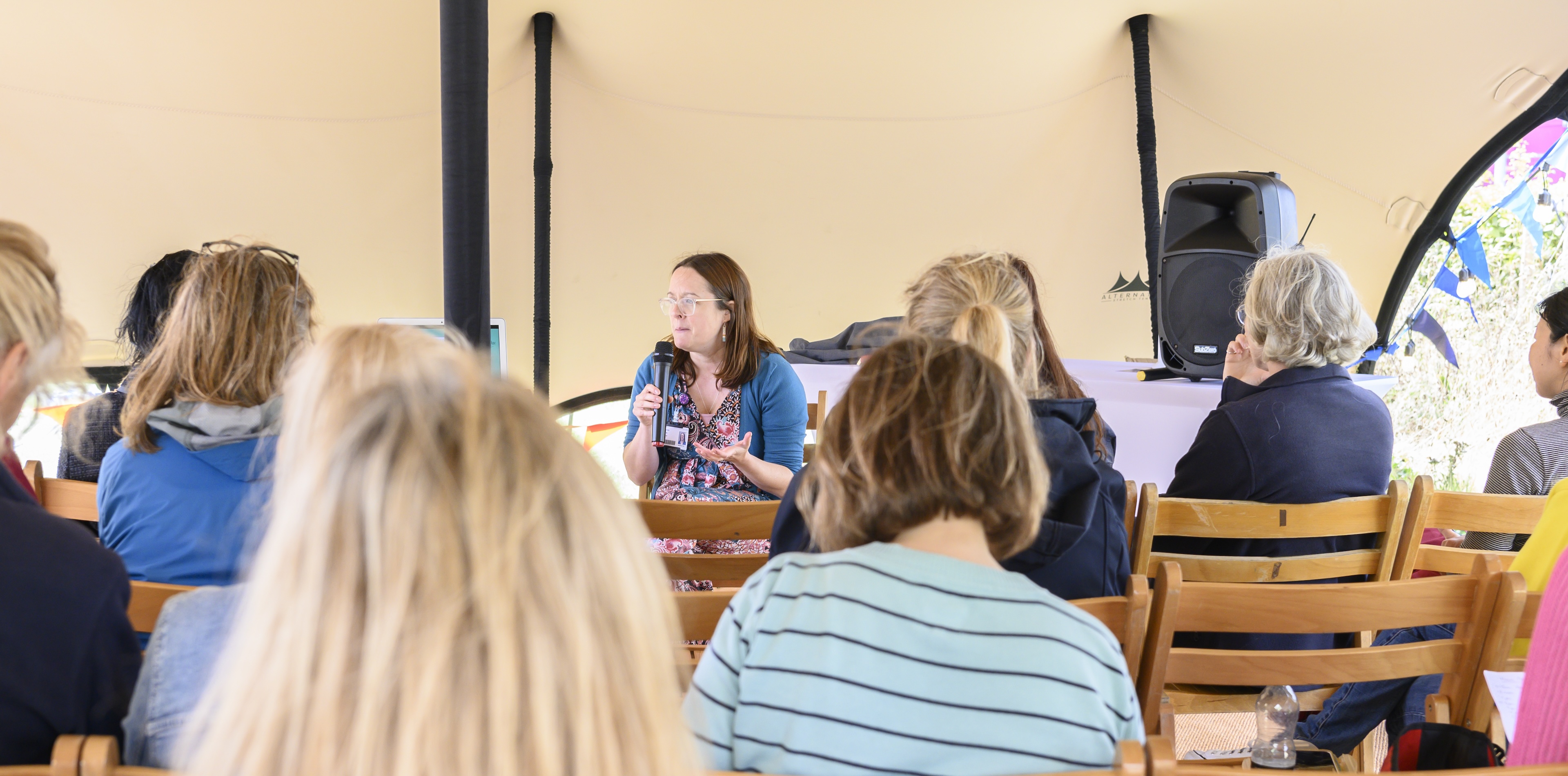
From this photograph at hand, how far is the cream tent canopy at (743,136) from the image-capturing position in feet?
18.4

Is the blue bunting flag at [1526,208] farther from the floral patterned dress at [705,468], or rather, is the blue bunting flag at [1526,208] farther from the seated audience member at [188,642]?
the seated audience member at [188,642]

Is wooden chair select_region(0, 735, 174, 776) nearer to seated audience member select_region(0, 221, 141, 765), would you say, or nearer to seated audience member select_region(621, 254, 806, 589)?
seated audience member select_region(0, 221, 141, 765)

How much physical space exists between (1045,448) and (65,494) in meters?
1.82

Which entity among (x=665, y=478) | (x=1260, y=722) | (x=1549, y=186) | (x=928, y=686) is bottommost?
(x=1260, y=722)

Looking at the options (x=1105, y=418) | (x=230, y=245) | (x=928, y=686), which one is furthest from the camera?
(x=1105, y=418)

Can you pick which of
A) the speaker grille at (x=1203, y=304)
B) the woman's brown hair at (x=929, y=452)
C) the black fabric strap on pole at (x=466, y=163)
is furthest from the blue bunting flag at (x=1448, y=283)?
the woman's brown hair at (x=929, y=452)

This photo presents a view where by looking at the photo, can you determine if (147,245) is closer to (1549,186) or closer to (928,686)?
(928,686)

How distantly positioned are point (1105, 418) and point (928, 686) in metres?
2.20

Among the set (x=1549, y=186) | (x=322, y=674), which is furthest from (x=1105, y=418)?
(x=1549, y=186)

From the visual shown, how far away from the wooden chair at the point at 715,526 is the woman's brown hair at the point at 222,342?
0.66m

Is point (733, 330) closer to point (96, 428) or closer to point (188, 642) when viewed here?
point (96, 428)

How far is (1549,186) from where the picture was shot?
18.1 ft

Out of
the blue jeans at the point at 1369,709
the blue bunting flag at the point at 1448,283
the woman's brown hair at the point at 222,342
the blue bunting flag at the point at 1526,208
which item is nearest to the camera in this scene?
the woman's brown hair at the point at 222,342

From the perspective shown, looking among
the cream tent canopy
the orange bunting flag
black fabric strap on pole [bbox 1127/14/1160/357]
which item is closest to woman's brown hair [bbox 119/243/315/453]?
the cream tent canopy
